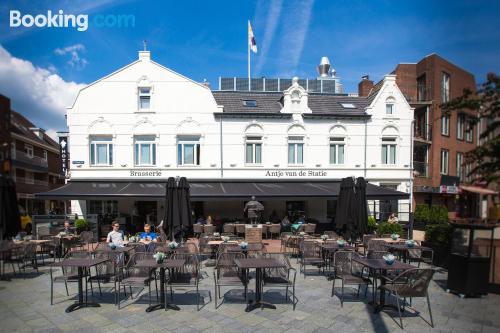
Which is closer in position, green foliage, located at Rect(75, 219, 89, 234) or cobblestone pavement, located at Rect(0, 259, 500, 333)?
cobblestone pavement, located at Rect(0, 259, 500, 333)

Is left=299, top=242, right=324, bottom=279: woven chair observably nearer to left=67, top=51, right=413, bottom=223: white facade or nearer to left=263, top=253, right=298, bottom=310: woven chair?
left=263, top=253, right=298, bottom=310: woven chair

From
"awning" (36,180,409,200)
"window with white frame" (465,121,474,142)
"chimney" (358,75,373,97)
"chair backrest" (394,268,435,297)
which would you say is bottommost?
"chair backrest" (394,268,435,297)

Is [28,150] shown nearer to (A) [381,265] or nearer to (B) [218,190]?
(A) [381,265]

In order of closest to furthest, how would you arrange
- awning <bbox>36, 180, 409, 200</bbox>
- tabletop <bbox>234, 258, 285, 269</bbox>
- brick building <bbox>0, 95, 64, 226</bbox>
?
brick building <bbox>0, 95, 64, 226</bbox>
tabletop <bbox>234, 258, 285, 269</bbox>
awning <bbox>36, 180, 409, 200</bbox>

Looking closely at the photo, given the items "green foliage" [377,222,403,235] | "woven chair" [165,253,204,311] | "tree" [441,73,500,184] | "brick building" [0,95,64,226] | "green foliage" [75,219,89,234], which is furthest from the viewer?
"green foliage" [75,219,89,234]

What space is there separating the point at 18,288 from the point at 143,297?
128 inches

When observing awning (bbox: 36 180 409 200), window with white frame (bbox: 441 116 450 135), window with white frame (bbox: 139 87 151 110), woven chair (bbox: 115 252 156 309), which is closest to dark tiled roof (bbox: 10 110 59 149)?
woven chair (bbox: 115 252 156 309)

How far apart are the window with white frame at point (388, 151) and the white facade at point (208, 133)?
3.6 inches

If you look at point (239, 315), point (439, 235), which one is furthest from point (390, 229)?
point (239, 315)

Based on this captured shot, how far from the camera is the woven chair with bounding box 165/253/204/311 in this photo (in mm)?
5672

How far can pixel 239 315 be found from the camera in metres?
5.03

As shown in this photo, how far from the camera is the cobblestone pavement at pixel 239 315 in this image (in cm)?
450

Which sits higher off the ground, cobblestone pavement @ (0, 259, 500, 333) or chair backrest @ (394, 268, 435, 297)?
chair backrest @ (394, 268, 435, 297)

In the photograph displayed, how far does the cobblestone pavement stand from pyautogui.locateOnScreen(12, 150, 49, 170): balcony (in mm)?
2667
